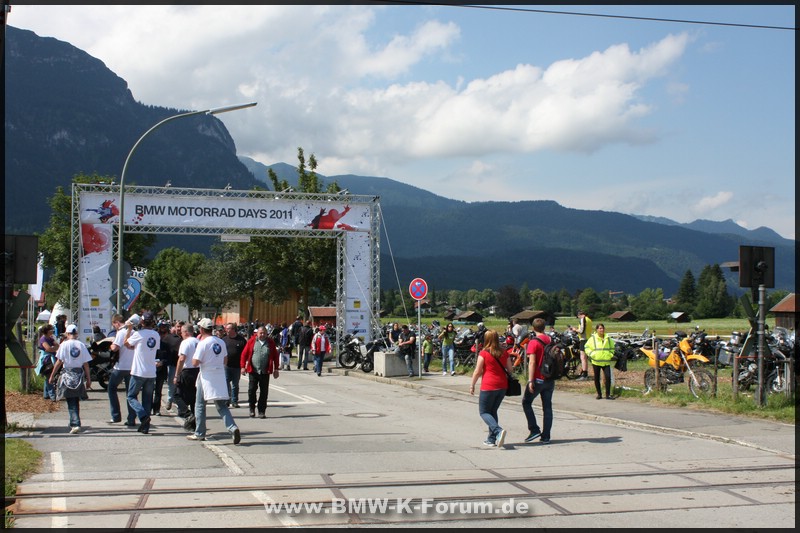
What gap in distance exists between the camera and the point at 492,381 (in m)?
11.3

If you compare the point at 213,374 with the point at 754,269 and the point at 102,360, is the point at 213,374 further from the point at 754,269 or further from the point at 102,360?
the point at 754,269

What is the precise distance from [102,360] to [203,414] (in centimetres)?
875

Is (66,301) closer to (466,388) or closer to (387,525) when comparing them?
(466,388)

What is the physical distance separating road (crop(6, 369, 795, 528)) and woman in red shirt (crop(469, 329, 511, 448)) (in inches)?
13.0

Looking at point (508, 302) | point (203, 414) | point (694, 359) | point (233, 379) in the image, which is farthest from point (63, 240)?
point (508, 302)

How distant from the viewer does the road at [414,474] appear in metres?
7.35

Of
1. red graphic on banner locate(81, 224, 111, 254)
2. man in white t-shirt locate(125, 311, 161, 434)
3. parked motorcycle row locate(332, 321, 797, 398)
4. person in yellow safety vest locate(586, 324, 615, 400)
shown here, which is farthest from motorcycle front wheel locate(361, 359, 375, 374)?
man in white t-shirt locate(125, 311, 161, 434)

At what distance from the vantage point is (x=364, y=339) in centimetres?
3067

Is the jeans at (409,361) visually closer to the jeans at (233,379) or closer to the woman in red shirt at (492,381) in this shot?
the jeans at (233,379)

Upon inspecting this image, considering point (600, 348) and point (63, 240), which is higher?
point (63, 240)

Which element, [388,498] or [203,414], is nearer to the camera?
[388,498]

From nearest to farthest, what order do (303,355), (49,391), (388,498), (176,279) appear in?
(388,498), (49,391), (303,355), (176,279)

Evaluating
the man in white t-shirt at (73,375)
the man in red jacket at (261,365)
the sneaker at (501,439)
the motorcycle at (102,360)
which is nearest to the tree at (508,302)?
the motorcycle at (102,360)

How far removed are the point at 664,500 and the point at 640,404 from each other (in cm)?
871
